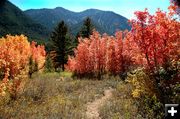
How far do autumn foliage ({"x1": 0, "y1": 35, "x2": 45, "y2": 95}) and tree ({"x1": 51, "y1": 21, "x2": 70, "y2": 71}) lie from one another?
17.7 feet

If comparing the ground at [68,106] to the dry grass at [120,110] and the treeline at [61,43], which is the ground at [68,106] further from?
the treeline at [61,43]

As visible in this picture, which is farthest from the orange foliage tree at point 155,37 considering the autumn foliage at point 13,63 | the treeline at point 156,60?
the autumn foliage at point 13,63

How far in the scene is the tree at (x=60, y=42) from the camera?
74.2 meters

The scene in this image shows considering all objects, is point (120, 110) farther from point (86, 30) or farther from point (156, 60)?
point (86, 30)

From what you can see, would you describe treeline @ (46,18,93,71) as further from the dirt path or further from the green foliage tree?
the dirt path

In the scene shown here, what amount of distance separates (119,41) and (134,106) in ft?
103

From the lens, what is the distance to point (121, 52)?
162 feet

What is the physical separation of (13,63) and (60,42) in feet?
148

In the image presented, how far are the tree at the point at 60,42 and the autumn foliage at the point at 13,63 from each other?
5.39 m

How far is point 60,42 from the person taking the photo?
74250 millimetres

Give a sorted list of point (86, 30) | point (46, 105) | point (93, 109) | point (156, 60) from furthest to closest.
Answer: point (86, 30) < point (46, 105) < point (93, 109) < point (156, 60)

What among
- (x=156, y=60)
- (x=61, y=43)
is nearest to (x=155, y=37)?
(x=156, y=60)

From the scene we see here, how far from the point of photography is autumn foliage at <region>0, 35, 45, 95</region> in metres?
17.7

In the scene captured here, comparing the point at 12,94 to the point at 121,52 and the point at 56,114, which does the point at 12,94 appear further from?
the point at 121,52
